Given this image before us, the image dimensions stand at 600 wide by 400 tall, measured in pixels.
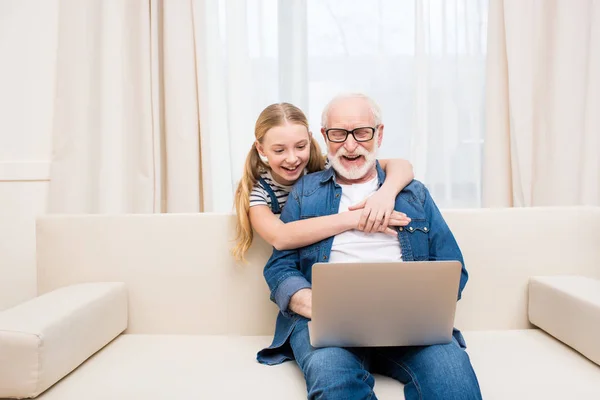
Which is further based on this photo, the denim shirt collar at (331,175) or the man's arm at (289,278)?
the denim shirt collar at (331,175)

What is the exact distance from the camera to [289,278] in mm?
1453

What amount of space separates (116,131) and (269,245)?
39.9 inches

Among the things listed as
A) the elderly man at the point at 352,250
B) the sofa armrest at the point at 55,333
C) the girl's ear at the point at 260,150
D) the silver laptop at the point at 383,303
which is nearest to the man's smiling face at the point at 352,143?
the elderly man at the point at 352,250

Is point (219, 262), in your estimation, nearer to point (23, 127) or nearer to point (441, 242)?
point (441, 242)

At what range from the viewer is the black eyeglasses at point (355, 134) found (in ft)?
5.04

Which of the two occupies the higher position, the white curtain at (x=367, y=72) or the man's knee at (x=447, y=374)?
the white curtain at (x=367, y=72)

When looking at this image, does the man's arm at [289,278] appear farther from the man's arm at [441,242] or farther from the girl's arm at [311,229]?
the man's arm at [441,242]

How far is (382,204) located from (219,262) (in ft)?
1.84

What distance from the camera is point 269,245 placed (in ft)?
5.46

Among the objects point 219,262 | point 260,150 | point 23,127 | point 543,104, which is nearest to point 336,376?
point 219,262

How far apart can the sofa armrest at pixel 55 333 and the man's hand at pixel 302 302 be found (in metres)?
0.55

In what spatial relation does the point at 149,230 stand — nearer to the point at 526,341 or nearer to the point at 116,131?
the point at 116,131

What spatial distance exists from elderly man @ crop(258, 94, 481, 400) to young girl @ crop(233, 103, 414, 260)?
0.05 metres

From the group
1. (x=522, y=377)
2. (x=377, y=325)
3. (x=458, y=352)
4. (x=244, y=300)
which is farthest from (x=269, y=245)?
(x=522, y=377)
